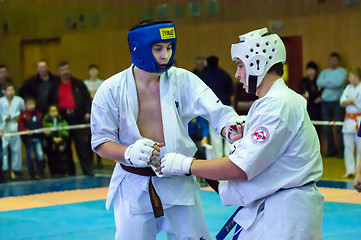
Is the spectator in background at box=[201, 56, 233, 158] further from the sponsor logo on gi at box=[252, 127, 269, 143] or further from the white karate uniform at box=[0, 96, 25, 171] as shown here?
the sponsor logo on gi at box=[252, 127, 269, 143]

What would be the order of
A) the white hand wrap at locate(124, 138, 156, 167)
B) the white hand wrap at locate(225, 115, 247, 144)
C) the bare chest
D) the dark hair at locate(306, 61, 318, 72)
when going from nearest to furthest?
the white hand wrap at locate(124, 138, 156, 167) < the white hand wrap at locate(225, 115, 247, 144) < the bare chest < the dark hair at locate(306, 61, 318, 72)

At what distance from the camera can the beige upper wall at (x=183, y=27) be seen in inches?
527

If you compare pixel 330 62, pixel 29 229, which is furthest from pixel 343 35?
pixel 29 229

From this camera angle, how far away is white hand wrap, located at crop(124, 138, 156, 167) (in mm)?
3543

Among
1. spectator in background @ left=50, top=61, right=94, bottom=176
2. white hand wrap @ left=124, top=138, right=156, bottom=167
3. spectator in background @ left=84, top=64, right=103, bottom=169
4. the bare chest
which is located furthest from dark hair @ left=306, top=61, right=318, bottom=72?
white hand wrap @ left=124, top=138, right=156, bottom=167

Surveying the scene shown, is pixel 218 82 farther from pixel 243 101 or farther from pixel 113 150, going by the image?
pixel 113 150

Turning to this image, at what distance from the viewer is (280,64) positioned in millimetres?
3270

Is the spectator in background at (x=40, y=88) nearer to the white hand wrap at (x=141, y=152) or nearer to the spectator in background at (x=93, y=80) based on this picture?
the spectator in background at (x=93, y=80)

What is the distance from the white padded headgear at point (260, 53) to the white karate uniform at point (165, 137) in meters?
0.66

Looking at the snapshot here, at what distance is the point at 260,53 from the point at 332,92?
9552mm

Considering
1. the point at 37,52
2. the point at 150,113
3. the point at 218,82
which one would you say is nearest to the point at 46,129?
the point at 218,82

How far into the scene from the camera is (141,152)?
11.7 ft

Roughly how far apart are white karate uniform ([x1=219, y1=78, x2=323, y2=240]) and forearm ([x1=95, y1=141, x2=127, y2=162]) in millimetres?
827

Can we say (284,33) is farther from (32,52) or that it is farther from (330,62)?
(32,52)
